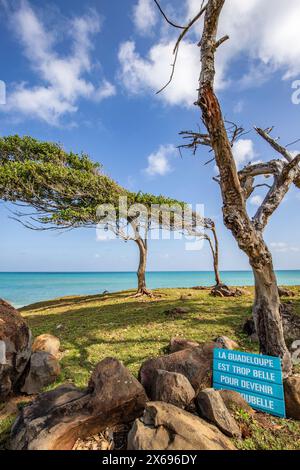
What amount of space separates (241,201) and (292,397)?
340 centimetres

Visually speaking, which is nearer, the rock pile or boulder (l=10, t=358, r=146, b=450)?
boulder (l=10, t=358, r=146, b=450)

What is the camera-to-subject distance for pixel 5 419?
3.81 m

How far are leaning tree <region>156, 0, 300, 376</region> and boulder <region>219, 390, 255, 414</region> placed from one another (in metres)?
1.81

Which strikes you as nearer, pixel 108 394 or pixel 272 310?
pixel 108 394

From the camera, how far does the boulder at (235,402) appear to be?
3.71 metres

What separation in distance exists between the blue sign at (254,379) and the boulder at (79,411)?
146cm

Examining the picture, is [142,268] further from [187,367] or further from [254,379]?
[254,379]

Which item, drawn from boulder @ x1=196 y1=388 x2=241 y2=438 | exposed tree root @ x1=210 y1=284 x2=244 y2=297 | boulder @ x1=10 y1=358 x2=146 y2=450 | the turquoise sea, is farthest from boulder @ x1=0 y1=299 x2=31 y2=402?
the turquoise sea

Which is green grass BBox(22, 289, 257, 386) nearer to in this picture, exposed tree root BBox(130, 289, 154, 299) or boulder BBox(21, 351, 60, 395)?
boulder BBox(21, 351, 60, 395)

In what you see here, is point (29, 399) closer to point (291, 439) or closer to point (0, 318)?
point (0, 318)

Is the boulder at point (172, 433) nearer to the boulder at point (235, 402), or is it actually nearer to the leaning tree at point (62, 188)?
the boulder at point (235, 402)

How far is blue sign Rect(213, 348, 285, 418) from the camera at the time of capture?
3656 millimetres

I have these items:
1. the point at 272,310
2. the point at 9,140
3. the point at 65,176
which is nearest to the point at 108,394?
the point at 272,310

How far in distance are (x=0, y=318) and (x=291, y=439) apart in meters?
5.13
